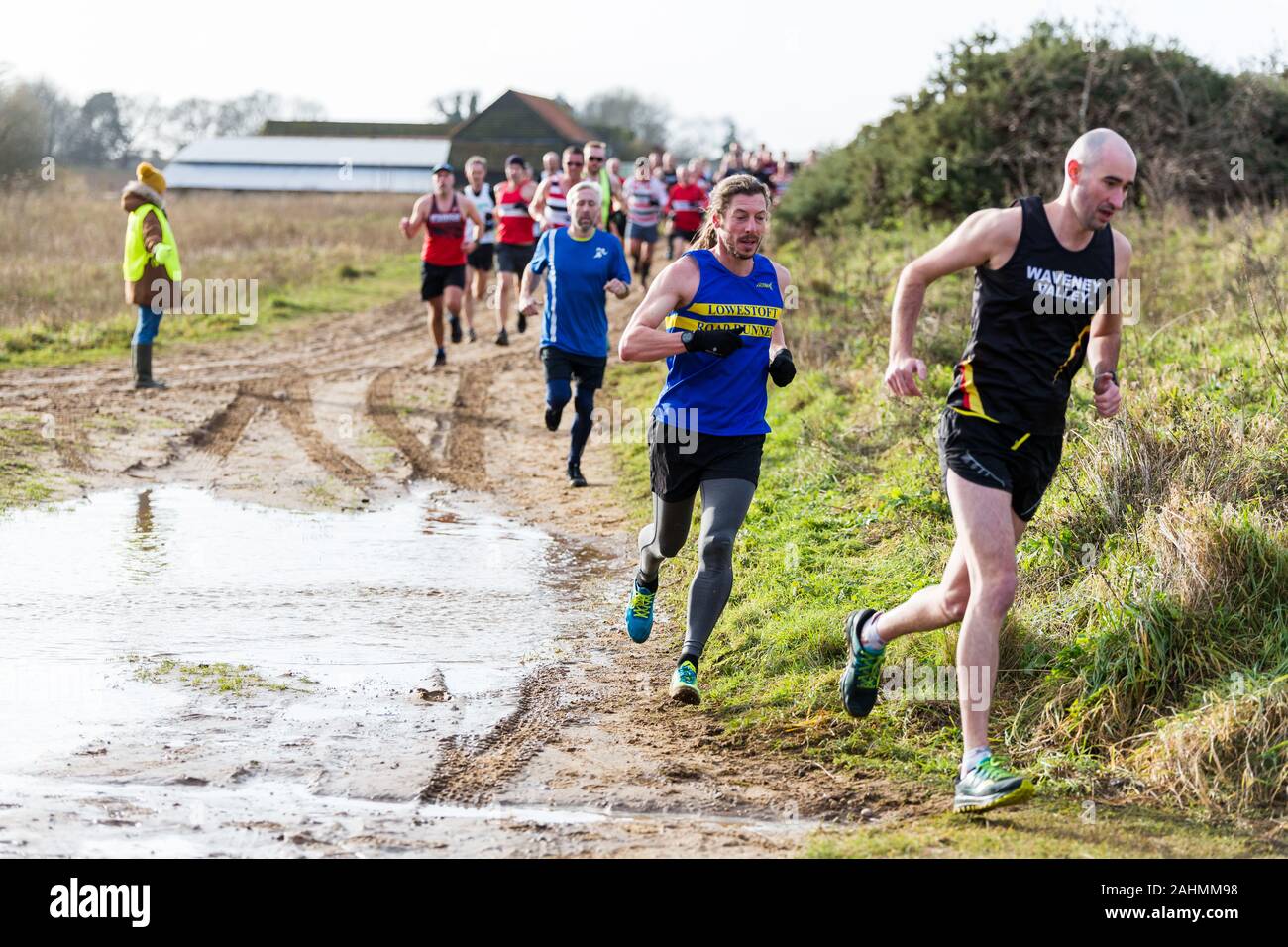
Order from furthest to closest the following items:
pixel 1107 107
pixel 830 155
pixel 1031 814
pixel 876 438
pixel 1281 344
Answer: pixel 830 155
pixel 1107 107
pixel 876 438
pixel 1281 344
pixel 1031 814

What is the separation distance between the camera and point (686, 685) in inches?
240

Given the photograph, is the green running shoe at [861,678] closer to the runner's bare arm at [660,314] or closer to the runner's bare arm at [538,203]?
the runner's bare arm at [660,314]

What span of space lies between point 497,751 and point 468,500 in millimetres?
5278

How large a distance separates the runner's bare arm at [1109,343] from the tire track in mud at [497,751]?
257cm

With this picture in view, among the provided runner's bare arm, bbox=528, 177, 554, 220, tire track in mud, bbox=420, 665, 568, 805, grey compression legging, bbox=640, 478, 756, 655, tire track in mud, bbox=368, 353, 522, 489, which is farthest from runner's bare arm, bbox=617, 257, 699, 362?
runner's bare arm, bbox=528, 177, 554, 220

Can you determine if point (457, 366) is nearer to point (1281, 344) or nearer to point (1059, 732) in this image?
point (1281, 344)

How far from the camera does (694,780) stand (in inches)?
205

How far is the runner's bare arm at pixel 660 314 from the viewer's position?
19.6 feet

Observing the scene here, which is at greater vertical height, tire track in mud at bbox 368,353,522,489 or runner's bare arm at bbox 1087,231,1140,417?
runner's bare arm at bbox 1087,231,1140,417

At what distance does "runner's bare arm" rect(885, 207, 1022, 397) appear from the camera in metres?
4.86

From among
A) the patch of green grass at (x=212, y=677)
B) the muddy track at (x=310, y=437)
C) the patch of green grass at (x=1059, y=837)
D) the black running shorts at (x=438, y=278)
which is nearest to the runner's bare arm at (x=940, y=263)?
the patch of green grass at (x=1059, y=837)

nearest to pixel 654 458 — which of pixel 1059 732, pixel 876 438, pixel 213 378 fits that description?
A: pixel 1059 732

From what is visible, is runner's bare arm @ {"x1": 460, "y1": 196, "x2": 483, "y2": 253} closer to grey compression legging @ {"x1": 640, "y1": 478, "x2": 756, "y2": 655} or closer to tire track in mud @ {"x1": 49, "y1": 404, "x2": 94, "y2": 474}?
tire track in mud @ {"x1": 49, "y1": 404, "x2": 94, "y2": 474}

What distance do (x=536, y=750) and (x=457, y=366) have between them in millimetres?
11370
